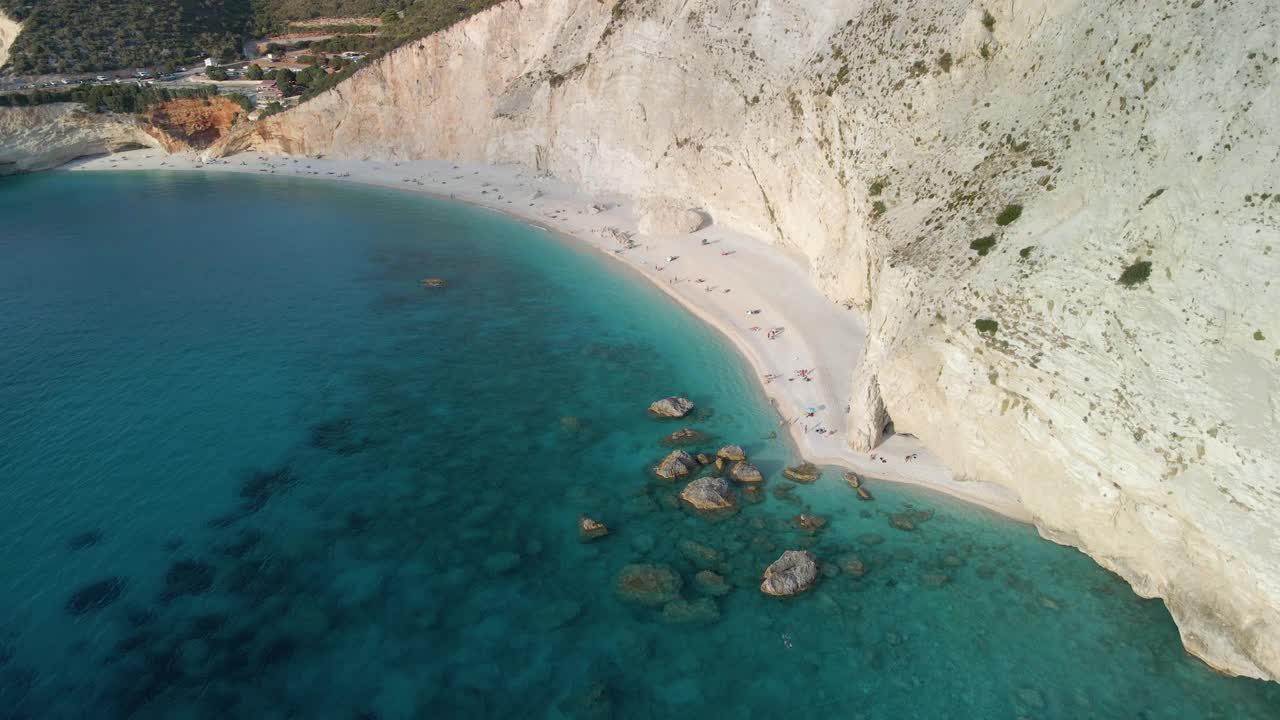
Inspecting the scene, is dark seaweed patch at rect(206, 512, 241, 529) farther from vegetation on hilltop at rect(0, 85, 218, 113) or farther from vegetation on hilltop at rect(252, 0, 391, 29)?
vegetation on hilltop at rect(252, 0, 391, 29)

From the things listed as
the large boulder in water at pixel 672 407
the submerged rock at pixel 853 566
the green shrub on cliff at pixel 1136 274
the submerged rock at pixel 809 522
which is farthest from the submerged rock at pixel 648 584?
the green shrub on cliff at pixel 1136 274

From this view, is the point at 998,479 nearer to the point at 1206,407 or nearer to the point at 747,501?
the point at 1206,407

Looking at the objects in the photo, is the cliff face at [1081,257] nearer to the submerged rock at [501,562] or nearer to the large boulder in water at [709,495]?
the large boulder in water at [709,495]

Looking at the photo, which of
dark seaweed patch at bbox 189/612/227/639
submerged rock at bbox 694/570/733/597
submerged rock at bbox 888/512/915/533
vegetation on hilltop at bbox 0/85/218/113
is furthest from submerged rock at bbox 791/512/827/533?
vegetation on hilltop at bbox 0/85/218/113

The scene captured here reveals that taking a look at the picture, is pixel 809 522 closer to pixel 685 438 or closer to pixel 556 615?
pixel 685 438

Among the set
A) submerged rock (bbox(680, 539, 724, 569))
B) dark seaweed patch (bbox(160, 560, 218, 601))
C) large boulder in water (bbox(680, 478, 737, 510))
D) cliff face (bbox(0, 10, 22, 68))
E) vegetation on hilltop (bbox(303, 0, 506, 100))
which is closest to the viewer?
dark seaweed patch (bbox(160, 560, 218, 601))

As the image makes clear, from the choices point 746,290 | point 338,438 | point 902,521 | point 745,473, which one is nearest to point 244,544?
point 338,438
